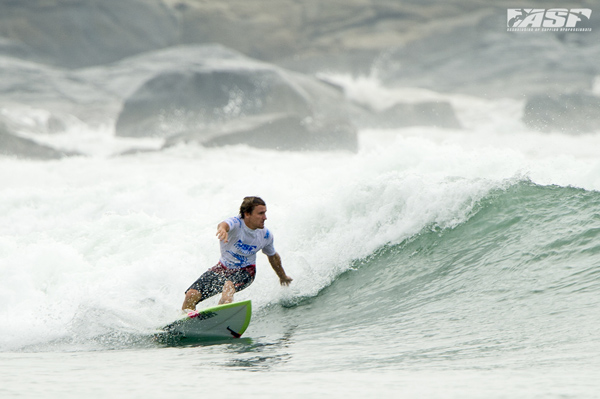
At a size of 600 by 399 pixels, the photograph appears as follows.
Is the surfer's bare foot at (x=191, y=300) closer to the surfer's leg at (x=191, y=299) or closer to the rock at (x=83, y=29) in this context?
the surfer's leg at (x=191, y=299)

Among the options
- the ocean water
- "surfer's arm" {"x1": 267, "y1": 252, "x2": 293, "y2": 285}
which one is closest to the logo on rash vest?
"surfer's arm" {"x1": 267, "y1": 252, "x2": 293, "y2": 285}

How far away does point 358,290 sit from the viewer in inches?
296

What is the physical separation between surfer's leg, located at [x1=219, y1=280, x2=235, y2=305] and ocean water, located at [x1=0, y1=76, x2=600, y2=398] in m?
0.40

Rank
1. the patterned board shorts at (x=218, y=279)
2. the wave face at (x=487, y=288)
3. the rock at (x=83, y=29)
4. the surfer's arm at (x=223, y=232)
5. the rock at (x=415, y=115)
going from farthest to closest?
the rock at (x=83, y=29) < the rock at (x=415, y=115) < the patterned board shorts at (x=218, y=279) < the surfer's arm at (x=223, y=232) < the wave face at (x=487, y=288)

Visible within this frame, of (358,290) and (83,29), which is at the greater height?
(83,29)

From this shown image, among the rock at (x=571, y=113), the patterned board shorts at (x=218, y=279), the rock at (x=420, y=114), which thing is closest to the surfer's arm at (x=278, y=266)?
the patterned board shorts at (x=218, y=279)

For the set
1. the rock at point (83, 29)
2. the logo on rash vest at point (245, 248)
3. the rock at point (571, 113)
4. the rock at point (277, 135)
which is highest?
the rock at point (83, 29)

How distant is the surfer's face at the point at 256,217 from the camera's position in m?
6.14

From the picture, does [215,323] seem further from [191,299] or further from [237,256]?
[237,256]

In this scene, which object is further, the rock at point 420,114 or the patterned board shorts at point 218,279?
the rock at point 420,114

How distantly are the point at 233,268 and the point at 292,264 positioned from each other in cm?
167

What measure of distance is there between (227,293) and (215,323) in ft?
1.00

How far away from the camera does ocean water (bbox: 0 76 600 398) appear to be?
417 cm

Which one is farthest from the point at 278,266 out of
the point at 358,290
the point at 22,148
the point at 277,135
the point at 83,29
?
the point at 83,29
